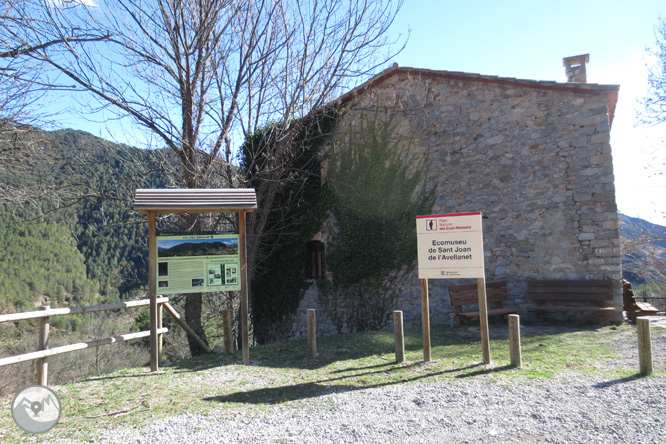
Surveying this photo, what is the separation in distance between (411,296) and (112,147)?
25.9 ft

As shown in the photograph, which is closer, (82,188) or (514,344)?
(514,344)

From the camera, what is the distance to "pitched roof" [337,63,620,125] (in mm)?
9531

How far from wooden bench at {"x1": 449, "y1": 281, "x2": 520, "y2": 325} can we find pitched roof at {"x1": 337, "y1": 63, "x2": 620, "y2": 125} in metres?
4.55

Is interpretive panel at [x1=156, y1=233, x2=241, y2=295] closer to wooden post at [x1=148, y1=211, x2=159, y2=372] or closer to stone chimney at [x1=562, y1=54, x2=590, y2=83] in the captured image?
wooden post at [x1=148, y1=211, x2=159, y2=372]

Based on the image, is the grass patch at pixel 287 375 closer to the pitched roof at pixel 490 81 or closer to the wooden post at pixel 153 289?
the wooden post at pixel 153 289

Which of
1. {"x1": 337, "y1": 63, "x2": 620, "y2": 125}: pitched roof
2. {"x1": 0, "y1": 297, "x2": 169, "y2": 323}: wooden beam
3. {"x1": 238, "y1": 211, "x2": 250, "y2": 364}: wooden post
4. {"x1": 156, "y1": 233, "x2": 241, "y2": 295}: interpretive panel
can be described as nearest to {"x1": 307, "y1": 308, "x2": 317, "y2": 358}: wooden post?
{"x1": 238, "y1": 211, "x2": 250, "y2": 364}: wooden post

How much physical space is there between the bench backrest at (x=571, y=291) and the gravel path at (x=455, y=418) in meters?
4.85

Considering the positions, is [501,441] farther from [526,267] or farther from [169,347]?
[169,347]

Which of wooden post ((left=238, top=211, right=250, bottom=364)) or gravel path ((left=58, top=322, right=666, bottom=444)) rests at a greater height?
wooden post ((left=238, top=211, right=250, bottom=364))

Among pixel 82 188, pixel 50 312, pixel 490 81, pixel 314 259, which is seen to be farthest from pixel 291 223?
pixel 50 312

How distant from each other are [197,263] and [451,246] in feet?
11.9

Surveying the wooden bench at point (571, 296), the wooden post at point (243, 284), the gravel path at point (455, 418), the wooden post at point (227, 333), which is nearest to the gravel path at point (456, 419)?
the gravel path at point (455, 418)

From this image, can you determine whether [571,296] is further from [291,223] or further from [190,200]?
[190,200]

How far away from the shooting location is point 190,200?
6.25 meters
